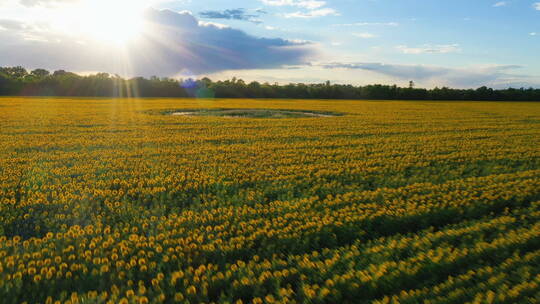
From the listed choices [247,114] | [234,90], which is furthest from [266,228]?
[234,90]

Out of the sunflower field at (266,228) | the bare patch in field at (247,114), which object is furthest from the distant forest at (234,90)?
the sunflower field at (266,228)

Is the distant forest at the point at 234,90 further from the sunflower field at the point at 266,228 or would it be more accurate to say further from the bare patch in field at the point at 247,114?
the sunflower field at the point at 266,228

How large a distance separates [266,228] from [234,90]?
236 feet

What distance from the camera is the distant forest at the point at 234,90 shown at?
72.3m

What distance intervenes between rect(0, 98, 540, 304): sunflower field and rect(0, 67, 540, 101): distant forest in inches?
2538

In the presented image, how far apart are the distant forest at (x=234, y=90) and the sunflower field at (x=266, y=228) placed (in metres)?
64.5

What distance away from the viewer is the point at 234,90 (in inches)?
3014

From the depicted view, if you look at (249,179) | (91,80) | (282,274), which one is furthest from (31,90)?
(282,274)

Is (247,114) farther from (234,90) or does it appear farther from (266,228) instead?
(234,90)

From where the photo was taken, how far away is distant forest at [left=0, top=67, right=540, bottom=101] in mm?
72312

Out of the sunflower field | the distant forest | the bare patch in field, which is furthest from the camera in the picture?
the distant forest

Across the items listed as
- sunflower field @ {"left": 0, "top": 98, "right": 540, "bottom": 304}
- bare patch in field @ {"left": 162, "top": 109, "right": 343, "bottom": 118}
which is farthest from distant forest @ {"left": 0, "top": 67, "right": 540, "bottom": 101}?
sunflower field @ {"left": 0, "top": 98, "right": 540, "bottom": 304}

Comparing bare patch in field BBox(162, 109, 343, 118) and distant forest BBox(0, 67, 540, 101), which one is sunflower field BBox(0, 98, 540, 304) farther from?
distant forest BBox(0, 67, 540, 101)

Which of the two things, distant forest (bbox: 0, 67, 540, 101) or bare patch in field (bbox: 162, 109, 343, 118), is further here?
distant forest (bbox: 0, 67, 540, 101)
